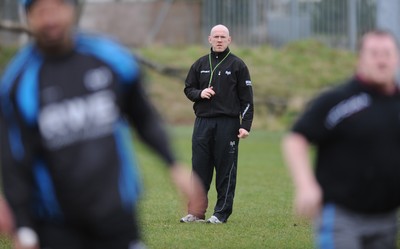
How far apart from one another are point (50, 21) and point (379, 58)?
6.07 feet

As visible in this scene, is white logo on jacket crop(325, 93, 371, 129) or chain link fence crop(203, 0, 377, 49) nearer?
white logo on jacket crop(325, 93, 371, 129)

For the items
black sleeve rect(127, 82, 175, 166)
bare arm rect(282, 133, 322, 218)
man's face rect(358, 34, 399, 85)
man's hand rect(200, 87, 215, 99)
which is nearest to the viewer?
black sleeve rect(127, 82, 175, 166)

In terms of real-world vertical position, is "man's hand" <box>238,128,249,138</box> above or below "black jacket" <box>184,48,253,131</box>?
below

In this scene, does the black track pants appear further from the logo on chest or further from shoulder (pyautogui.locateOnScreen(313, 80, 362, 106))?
the logo on chest

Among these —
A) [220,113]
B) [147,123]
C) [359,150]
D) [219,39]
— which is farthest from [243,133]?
[147,123]

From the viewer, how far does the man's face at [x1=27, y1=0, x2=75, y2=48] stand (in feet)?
17.3

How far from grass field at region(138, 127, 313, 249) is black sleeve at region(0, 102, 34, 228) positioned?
1363 millimetres

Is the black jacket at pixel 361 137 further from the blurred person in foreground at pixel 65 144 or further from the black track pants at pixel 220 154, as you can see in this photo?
the black track pants at pixel 220 154

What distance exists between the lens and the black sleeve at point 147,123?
5.60 m

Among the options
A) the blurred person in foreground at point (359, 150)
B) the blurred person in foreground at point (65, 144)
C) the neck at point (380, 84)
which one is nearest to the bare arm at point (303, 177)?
the blurred person in foreground at point (359, 150)

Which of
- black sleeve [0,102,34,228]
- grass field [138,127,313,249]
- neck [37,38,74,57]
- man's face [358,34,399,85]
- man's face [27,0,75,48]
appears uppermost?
man's face [27,0,75,48]

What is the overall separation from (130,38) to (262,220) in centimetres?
3631

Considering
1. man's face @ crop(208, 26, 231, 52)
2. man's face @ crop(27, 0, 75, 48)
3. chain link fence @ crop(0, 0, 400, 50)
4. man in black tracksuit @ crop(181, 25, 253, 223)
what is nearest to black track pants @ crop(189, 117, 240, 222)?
man in black tracksuit @ crop(181, 25, 253, 223)

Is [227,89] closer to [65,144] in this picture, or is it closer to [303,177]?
[303,177]
